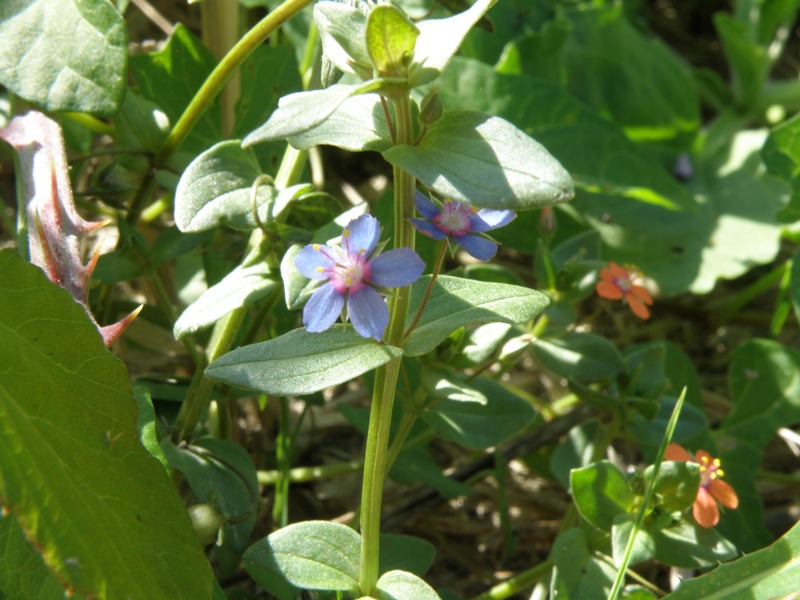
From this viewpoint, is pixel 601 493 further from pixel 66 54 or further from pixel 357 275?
pixel 66 54

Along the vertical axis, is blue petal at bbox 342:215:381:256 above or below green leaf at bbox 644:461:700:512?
above

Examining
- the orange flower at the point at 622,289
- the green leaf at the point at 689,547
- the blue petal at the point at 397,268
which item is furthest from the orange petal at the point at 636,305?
the blue petal at the point at 397,268

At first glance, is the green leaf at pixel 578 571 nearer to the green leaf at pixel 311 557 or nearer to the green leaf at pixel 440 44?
the green leaf at pixel 311 557

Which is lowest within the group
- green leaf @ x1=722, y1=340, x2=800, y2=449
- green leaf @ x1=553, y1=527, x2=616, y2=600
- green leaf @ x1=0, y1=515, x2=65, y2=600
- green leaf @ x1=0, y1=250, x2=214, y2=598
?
green leaf @ x1=722, y1=340, x2=800, y2=449

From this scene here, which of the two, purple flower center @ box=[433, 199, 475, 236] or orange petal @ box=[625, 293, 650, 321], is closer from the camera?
purple flower center @ box=[433, 199, 475, 236]

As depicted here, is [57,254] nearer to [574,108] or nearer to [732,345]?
[574,108]

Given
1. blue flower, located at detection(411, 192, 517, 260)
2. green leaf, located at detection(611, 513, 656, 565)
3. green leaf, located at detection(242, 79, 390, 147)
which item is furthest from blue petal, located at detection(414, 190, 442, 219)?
green leaf, located at detection(611, 513, 656, 565)

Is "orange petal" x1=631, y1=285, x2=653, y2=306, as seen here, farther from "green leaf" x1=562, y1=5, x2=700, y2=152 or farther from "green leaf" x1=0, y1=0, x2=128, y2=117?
"green leaf" x1=562, y1=5, x2=700, y2=152
